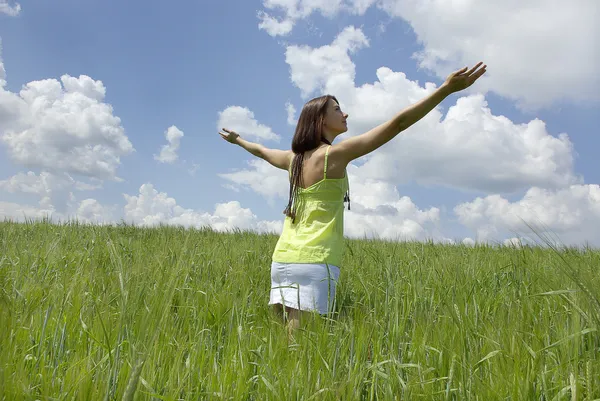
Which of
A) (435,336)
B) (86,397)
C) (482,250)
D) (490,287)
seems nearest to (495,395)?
(435,336)

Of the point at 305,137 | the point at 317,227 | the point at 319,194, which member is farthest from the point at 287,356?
the point at 305,137

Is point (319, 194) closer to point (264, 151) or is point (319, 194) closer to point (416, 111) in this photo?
point (416, 111)

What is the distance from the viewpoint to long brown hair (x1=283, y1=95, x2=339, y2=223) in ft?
11.7

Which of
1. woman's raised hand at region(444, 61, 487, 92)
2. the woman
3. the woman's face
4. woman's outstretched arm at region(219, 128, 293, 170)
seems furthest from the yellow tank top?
woman's raised hand at region(444, 61, 487, 92)

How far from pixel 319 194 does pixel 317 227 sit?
0.25 metres

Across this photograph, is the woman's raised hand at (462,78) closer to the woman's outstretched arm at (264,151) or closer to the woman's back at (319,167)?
the woman's back at (319,167)

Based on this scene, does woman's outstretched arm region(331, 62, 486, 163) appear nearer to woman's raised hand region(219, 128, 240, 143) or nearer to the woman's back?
the woman's back

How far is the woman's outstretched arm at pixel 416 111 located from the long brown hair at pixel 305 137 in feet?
1.51

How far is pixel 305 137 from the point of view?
3.58 m

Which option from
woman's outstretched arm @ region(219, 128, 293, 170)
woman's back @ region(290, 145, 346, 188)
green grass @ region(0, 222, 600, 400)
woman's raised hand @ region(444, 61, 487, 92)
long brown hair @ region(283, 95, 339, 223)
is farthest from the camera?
woman's outstretched arm @ region(219, 128, 293, 170)

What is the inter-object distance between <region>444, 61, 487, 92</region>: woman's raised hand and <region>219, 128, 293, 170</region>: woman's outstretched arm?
143 cm

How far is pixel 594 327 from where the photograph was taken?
187 centimetres

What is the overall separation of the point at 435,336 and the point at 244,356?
894mm

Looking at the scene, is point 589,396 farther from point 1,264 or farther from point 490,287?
point 1,264
